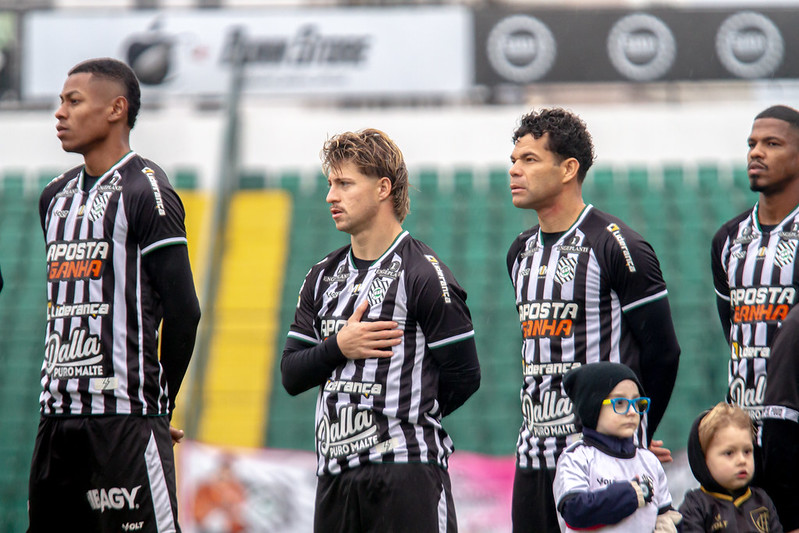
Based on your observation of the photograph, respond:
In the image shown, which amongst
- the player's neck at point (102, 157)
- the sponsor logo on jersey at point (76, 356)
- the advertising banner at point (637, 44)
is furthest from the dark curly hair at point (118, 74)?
the advertising banner at point (637, 44)

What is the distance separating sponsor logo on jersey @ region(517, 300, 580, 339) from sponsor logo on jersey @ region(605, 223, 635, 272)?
0.85 ft

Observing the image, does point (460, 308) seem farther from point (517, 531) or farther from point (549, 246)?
point (517, 531)

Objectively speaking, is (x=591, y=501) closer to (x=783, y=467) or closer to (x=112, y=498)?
(x=783, y=467)

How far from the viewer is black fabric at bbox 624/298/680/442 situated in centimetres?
383

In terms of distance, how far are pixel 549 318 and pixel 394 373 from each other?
2.46 feet

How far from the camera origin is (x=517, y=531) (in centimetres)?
390

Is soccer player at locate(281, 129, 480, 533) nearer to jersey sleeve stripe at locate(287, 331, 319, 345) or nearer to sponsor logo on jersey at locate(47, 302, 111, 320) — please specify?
jersey sleeve stripe at locate(287, 331, 319, 345)

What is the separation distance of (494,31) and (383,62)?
1155 millimetres

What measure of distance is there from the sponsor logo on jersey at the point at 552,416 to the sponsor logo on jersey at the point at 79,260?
1.72 metres

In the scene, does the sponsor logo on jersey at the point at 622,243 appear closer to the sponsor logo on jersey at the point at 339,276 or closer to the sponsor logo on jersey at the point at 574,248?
the sponsor logo on jersey at the point at 574,248

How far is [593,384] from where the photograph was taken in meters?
3.55

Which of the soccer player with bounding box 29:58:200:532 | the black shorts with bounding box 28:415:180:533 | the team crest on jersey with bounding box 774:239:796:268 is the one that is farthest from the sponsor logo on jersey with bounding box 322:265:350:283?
the team crest on jersey with bounding box 774:239:796:268

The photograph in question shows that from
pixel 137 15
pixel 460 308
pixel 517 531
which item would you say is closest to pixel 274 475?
pixel 517 531

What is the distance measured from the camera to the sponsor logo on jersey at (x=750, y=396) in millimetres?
4047
